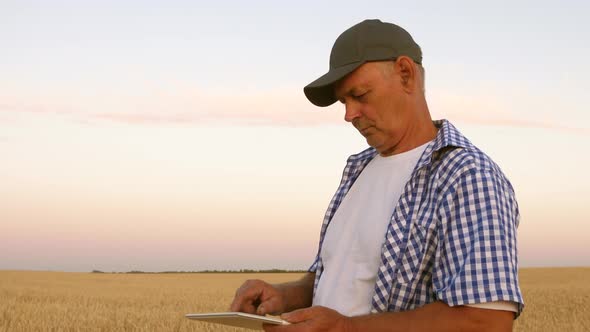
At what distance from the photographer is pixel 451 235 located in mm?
2387

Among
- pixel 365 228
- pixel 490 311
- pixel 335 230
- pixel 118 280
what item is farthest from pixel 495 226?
pixel 118 280

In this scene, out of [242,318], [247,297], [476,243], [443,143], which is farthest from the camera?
[247,297]

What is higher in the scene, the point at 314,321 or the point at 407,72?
the point at 407,72

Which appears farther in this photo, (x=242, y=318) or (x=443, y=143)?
(x=443, y=143)

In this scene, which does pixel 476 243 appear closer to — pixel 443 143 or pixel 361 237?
pixel 443 143

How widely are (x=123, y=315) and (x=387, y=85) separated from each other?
866 cm

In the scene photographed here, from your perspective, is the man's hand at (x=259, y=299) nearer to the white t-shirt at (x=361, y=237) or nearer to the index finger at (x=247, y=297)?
the index finger at (x=247, y=297)

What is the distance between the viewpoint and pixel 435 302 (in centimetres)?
238

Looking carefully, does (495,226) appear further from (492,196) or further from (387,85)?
(387,85)

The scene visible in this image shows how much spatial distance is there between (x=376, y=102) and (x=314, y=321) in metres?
0.78

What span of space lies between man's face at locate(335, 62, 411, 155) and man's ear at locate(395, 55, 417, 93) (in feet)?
0.05

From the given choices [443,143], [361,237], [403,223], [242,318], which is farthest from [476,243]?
[242,318]

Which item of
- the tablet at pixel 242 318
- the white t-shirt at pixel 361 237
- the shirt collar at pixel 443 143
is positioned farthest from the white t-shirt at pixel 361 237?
the tablet at pixel 242 318

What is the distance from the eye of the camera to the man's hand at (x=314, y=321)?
2354mm
